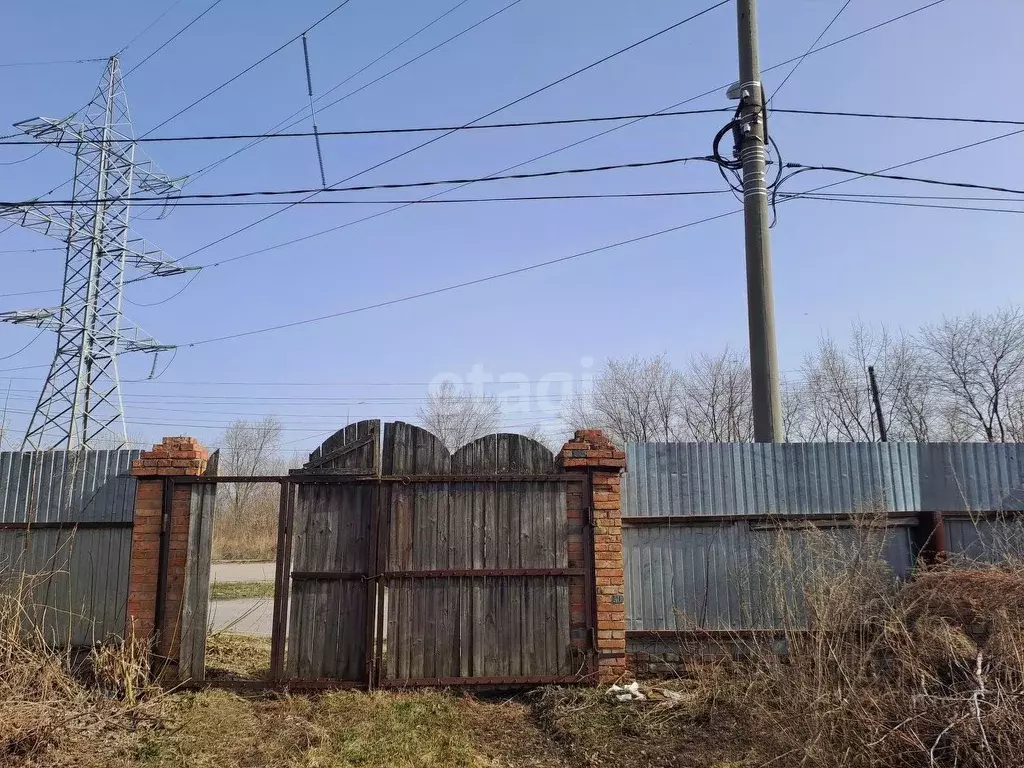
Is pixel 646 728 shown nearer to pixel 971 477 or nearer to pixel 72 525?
pixel 971 477

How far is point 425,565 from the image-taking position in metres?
6.21

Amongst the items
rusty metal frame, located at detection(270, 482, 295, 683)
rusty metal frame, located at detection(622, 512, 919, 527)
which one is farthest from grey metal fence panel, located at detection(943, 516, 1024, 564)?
rusty metal frame, located at detection(270, 482, 295, 683)

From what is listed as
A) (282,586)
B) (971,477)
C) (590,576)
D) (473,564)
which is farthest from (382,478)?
(971,477)

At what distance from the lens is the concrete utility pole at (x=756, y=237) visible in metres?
7.44

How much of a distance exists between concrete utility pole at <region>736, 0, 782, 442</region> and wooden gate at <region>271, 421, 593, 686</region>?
256 cm

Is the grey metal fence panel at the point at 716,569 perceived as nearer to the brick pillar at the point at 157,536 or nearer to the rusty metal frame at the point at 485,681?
the rusty metal frame at the point at 485,681

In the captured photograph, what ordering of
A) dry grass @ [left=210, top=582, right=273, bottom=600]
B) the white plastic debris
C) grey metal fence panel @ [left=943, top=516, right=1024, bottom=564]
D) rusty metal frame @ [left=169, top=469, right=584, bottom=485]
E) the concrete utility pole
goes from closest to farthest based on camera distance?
the white plastic debris
rusty metal frame @ [left=169, top=469, right=584, bottom=485]
grey metal fence panel @ [left=943, top=516, right=1024, bottom=564]
the concrete utility pole
dry grass @ [left=210, top=582, right=273, bottom=600]

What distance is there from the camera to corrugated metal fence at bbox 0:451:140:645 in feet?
21.1

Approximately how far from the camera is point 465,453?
639 cm

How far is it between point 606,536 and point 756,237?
4002mm

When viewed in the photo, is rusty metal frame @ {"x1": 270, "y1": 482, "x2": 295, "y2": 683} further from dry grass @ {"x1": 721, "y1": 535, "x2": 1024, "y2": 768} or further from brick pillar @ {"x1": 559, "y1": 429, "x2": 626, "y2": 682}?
dry grass @ {"x1": 721, "y1": 535, "x2": 1024, "y2": 768}

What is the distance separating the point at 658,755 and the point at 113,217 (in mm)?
19581

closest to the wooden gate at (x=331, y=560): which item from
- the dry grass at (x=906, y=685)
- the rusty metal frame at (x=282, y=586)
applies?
the rusty metal frame at (x=282, y=586)

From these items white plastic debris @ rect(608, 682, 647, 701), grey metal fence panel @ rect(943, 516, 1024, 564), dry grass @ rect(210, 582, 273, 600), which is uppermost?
grey metal fence panel @ rect(943, 516, 1024, 564)
